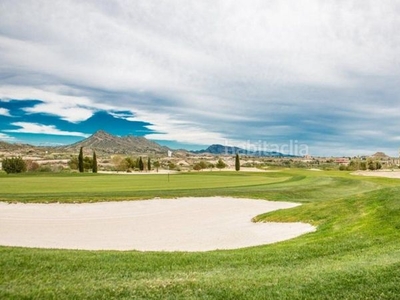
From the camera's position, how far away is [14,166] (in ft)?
312

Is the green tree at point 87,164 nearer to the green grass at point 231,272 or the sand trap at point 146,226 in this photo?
the sand trap at point 146,226

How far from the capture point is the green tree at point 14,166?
9500 centimetres

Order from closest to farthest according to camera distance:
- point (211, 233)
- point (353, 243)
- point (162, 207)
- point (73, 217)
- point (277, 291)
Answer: point (277, 291), point (353, 243), point (211, 233), point (73, 217), point (162, 207)

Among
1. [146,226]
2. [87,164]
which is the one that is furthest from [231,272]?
[87,164]

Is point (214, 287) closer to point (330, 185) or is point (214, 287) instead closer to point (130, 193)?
point (130, 193)

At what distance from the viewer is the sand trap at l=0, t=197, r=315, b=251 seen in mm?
19781

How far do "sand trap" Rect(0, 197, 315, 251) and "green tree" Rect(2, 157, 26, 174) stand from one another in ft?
229

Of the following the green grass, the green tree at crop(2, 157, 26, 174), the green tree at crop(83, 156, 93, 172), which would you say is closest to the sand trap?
the green grass

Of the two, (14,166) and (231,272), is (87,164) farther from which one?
(231,272)

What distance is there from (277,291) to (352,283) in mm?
1709

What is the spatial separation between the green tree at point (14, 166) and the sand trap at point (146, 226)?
69674 mm

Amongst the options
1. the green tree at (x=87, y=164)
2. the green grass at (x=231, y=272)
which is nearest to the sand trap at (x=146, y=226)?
the green grass at (x=231, y=272)

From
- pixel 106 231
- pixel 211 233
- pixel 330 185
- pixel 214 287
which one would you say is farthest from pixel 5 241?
pixel 330 185

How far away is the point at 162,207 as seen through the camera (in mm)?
31359
